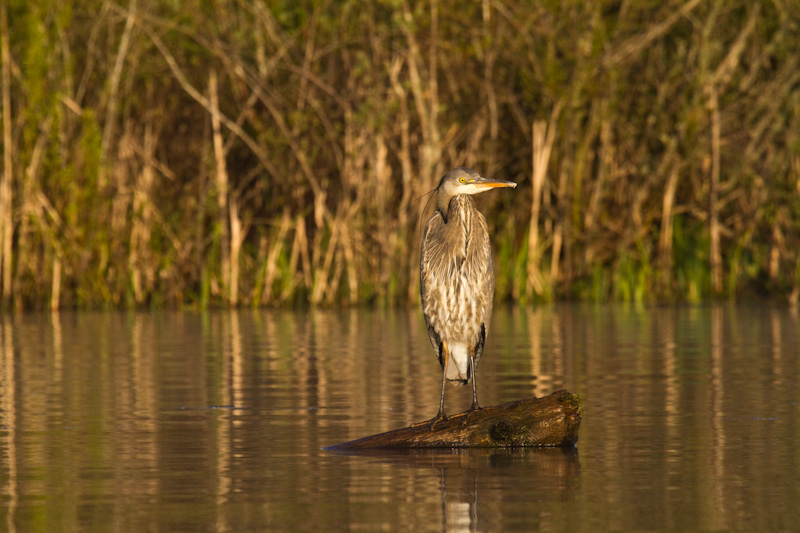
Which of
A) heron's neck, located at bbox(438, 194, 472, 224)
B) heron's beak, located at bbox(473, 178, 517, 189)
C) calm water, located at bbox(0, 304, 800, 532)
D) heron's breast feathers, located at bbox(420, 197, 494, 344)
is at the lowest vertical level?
calm water, located at bbox(0, 304, 800, 532)

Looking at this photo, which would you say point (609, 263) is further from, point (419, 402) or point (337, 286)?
point (419, 402)

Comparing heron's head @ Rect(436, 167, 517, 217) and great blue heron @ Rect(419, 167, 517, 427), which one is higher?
heron's head @ Rect(436, 167, 517, 217)

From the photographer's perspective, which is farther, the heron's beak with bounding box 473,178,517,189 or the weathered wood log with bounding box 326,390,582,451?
the heron's beak with bounding box 473,178,517,189

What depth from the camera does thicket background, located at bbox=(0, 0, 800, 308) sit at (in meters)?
19.7

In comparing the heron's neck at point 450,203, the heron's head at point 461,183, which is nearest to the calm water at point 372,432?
the heron's neck at point 450,203

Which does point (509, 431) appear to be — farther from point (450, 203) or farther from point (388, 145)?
point (388, 145)

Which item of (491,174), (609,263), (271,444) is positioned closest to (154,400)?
(271,444)

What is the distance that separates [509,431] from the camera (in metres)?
7.46

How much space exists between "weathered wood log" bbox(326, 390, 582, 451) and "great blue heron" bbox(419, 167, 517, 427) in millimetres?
624

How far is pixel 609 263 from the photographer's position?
21.8 m

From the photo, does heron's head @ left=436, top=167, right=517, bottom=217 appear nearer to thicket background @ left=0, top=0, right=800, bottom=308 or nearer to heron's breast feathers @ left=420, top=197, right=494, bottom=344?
heron's breast feathers @ left=420, top=197, right=494, bottom=344

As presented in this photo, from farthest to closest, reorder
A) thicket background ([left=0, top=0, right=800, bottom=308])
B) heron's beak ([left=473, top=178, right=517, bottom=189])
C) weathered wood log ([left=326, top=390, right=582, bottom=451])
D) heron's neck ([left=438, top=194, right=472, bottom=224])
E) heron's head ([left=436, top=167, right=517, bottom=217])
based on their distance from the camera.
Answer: thicket background ([left=0, top=0, right=800, bottom=308])
heron's neck ([left=438, top=194, right=472, bottom=224])
heron's head ([left=436, top=167, right=517, bottom=217])
heron's beak ([left=473, top=178, right=517, bottom=189])
weathered wood log ([left=326, top=390, right=582, bottom=451])

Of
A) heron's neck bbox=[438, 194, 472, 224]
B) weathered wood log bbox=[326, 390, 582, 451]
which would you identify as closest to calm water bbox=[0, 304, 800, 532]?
weathered wood log bbox=[326, 390, 582, 451]

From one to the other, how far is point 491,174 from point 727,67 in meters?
3.66
